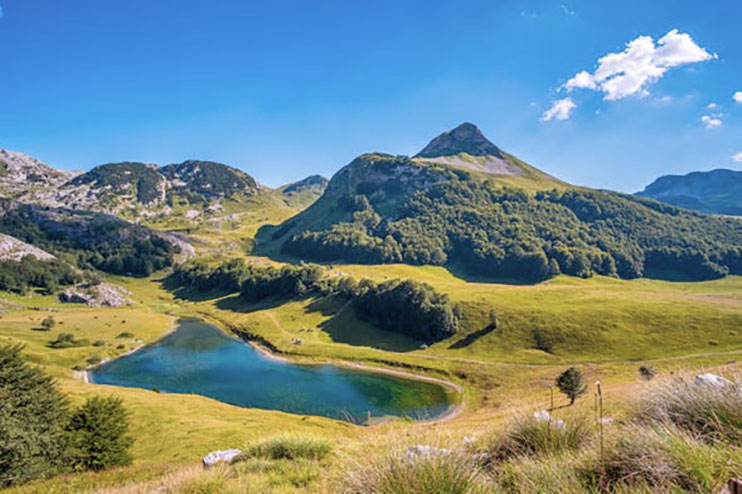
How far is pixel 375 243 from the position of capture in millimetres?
199250

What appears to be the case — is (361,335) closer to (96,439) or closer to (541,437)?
(96,439)

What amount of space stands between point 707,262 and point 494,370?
178 meters

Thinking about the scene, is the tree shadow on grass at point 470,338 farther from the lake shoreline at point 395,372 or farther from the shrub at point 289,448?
the shrub at point 289,448

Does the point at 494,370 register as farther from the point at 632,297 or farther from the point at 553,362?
the point at 632,297

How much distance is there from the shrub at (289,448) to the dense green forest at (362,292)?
8151 centimetres

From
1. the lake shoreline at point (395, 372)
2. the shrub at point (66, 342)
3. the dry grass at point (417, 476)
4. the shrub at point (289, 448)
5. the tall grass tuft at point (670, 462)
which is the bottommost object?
the lake shoreline at point (395, 372)

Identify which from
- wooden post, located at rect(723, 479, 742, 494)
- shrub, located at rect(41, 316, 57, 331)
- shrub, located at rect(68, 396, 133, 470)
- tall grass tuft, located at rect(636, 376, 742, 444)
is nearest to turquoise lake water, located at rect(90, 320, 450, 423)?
shrub, located at rect(41, 316, 57, 331)

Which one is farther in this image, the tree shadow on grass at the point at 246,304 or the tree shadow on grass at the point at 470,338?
the tree shadow on grass at the point at 246,304

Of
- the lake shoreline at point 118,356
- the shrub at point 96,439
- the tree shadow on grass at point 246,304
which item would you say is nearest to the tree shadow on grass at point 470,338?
the tree shadow on grass at point 246,304

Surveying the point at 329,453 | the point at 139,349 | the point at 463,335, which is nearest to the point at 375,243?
the point at 463,335

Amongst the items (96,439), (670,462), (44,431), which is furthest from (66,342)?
(670,462)

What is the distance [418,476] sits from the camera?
470 centimetres

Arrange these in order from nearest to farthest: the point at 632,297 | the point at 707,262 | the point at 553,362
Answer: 1. the point at 553,362
2. the point at 632,297
3. the point at 707,262

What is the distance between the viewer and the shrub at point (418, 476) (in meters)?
4.54
